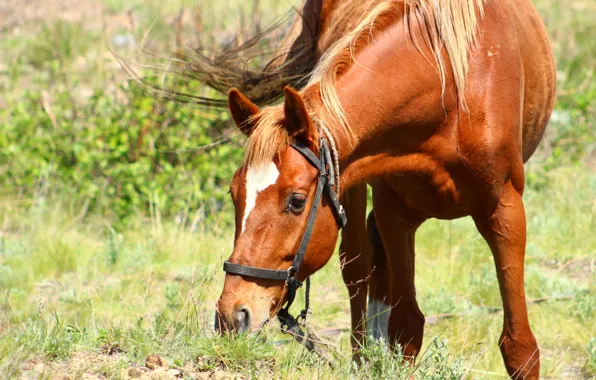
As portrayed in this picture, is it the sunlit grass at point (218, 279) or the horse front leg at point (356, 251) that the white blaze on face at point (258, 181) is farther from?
the horse front leg at point (356, 251)

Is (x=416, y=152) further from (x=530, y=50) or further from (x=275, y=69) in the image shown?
(x=275, y=69)

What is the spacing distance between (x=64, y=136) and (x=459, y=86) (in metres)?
4.55

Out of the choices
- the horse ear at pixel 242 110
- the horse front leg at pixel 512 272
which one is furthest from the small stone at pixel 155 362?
→ the horse front leg at pixel 512 272

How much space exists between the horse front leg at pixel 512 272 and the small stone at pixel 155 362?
1.48m

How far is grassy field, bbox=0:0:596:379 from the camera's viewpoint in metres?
3.11

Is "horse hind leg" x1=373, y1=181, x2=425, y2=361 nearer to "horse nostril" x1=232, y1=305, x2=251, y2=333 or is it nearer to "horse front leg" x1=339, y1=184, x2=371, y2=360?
"horse front leg" x1=339, y1=184, x2=371, y2=360

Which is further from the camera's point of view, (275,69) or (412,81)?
(275,69)

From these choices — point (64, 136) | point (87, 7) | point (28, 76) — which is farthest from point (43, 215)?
point (87, 7)

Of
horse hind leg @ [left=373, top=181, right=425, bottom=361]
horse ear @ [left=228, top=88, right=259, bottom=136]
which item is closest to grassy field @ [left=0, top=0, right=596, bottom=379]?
horse hind leg @ [left=373, top=181, right=425, bottom=361]

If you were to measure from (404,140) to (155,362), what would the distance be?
1.28 metres

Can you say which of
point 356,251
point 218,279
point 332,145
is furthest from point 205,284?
point 332,145

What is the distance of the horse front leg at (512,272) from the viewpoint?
3582 mm

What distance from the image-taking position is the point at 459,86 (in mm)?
3383

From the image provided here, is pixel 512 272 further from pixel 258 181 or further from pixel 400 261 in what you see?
pixel 258 181
